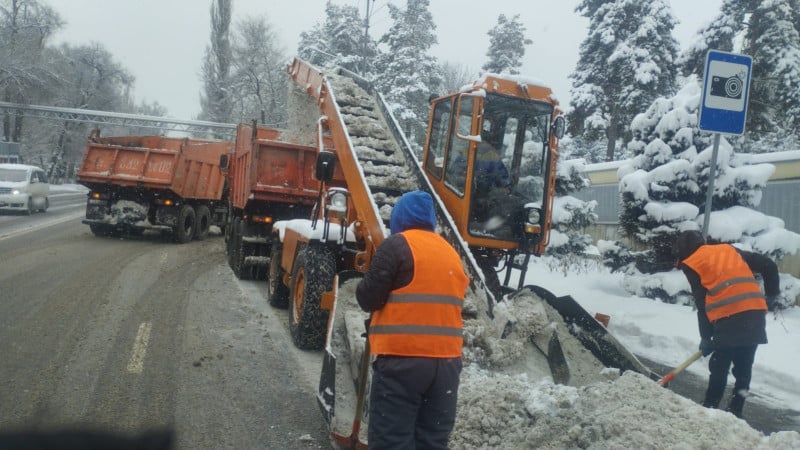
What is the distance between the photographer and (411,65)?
31.5m

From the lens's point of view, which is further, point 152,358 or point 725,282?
point 152,358

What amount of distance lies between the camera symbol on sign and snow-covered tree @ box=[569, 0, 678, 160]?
22447mm

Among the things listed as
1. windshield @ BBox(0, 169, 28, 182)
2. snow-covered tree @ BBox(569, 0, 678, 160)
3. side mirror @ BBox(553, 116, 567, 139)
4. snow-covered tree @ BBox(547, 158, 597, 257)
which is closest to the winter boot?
side mirror @ BBox(553, 116, 567, 139)

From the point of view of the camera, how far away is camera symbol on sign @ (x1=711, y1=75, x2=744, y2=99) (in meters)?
6.04

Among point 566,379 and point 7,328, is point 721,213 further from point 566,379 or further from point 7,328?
point 7,328

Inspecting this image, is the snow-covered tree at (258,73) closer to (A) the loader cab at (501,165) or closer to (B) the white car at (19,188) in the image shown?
(B) the white car at (19,188)

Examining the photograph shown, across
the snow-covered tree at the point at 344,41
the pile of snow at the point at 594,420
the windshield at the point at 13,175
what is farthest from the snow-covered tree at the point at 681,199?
the snow-covered tree at the point at 344,41

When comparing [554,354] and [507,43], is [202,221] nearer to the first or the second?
[554,354]

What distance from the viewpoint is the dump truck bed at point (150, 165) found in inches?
642

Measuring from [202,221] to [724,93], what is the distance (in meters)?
15.8

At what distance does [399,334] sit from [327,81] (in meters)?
6.70

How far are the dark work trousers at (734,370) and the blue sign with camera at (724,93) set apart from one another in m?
2.10

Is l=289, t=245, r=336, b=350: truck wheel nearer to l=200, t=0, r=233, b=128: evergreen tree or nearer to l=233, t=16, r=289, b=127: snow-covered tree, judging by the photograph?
l=233, t=16, r=289, b=127: snow-covered tree

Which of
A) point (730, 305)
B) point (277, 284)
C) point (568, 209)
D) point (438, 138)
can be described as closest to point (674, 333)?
point (730, 305)
